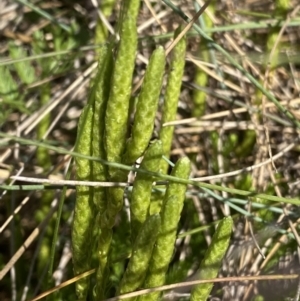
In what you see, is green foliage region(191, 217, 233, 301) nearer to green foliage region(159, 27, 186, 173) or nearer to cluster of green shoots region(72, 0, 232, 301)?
cluster of green shoots region(72, 0, 232, 301)

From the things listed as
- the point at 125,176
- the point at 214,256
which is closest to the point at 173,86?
the point at 125,176

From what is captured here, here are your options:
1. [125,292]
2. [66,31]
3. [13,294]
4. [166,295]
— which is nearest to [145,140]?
[125,292]

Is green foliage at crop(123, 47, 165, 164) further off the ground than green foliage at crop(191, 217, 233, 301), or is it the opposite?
green foliage at crop(123, 47, 165, 164)

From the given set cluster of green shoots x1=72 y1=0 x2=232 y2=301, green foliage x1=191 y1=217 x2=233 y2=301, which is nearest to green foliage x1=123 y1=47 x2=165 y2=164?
cluster of green shoots x1=72 y1=0 x2=232 y2=301

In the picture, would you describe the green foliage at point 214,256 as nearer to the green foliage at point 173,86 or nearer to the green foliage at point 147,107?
the green foliage at point 147,107

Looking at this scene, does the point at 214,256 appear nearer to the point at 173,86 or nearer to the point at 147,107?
the point at 147,107

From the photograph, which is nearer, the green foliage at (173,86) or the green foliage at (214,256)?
the green foliage at (214,256)

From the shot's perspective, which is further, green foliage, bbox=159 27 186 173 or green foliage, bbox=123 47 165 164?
green foliage, bbox=159 27 186 173

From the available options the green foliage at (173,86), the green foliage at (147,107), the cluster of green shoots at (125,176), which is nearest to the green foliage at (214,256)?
the cluster of green shoots at (125,176)
